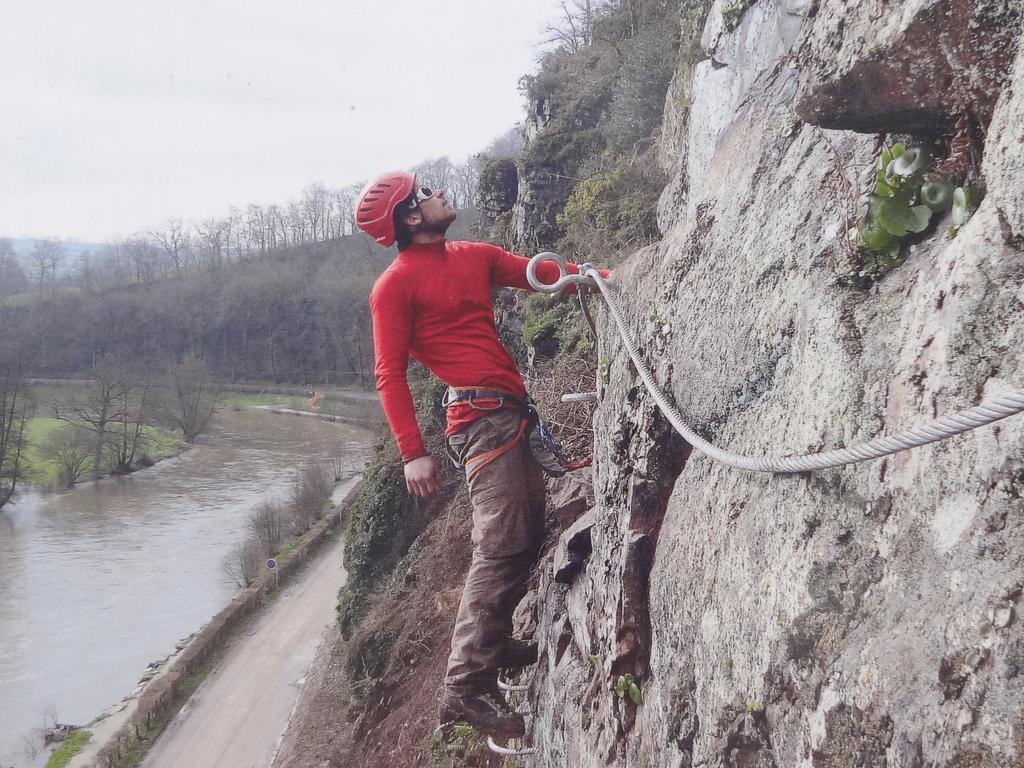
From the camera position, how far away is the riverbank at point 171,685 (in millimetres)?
17109

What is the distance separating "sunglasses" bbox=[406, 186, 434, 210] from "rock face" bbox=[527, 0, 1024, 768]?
1.37 meters

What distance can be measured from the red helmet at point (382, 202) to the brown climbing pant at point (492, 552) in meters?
1.17

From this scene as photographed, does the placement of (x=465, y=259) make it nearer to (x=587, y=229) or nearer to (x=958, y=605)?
(x=958, y=605)

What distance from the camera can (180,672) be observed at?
19938 millimetres

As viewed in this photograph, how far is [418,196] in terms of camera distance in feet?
12.0

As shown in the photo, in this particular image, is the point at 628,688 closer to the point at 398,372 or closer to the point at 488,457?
the point at 488,457

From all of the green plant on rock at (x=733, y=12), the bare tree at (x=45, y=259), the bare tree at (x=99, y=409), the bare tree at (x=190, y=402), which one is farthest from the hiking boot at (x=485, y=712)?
the bare tree at (x=45, y=259)

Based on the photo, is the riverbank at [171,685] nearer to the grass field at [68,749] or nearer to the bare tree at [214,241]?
the grass field at [68,749]

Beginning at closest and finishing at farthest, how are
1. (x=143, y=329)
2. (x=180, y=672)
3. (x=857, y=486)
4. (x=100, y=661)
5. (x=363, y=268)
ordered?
(x=857, y=486), (x=180, y=672), (x=100, y=661), (x=363, y=268), (x=143, y=329)

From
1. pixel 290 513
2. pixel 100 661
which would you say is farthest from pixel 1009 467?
pixel 290 513

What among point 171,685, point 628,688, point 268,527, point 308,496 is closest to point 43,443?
point 308,496

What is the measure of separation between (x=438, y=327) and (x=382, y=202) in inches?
28.3

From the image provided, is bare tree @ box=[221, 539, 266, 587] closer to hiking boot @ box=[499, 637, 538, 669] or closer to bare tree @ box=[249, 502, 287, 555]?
bare tree @ box=[249, 502, 287, 555]

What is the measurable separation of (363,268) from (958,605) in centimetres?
6210
